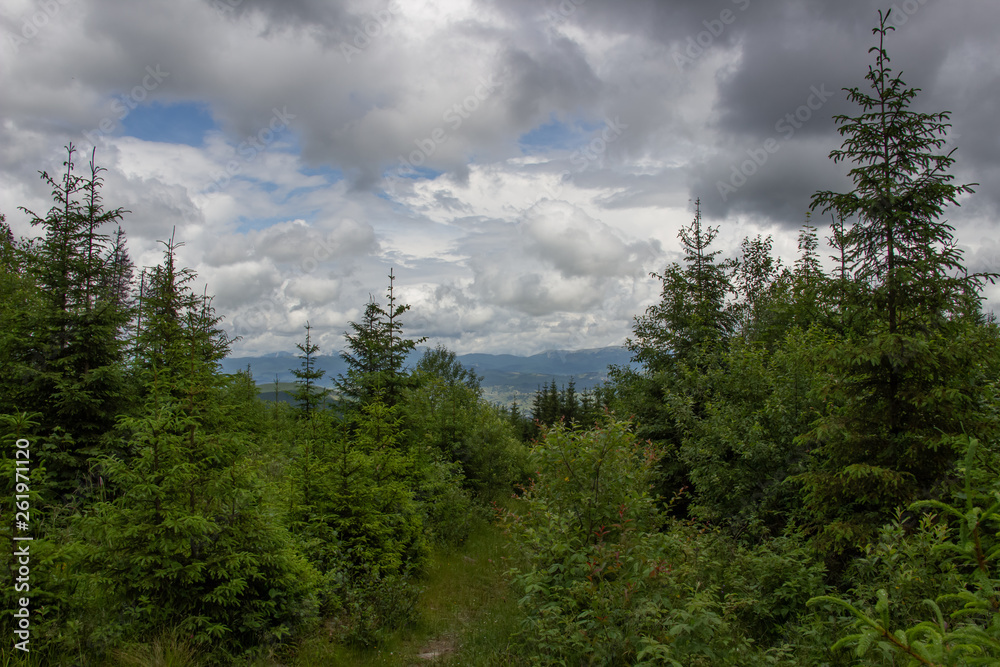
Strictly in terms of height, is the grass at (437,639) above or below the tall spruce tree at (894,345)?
below

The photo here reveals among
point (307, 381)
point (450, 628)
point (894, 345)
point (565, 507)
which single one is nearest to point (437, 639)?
point (450, 628)

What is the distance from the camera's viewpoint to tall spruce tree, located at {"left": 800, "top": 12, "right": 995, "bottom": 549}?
7340mm

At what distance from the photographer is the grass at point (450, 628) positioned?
24.4ft

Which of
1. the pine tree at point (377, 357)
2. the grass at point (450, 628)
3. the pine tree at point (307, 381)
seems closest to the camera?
the grass at point (450, 628)

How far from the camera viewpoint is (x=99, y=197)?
458 inches

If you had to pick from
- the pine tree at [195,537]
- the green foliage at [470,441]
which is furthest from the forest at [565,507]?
the green foliage at [470,441]

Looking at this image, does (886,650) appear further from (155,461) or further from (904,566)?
(155,461)

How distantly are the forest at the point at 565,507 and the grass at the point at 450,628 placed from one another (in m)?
0.07

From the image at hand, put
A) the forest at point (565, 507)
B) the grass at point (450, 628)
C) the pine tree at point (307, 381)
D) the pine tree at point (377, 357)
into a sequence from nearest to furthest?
the forest at point (565, 507) → the grass at point (450, 628) → the pine tree at point (377, 357) → the pine tree at point (307, 381)

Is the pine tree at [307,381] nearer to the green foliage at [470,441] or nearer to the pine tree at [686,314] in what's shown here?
the green foliage at [470,441]

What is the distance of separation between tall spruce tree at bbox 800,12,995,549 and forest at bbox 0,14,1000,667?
0.14 feet

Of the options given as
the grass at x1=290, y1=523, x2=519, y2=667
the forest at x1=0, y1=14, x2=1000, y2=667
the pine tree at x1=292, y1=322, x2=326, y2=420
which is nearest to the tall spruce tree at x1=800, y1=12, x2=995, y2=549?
Answer: the forest at x1=0, y1=14, x2=1000, y2=667

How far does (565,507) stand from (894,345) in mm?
5788

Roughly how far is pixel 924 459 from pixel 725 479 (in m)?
4.19
